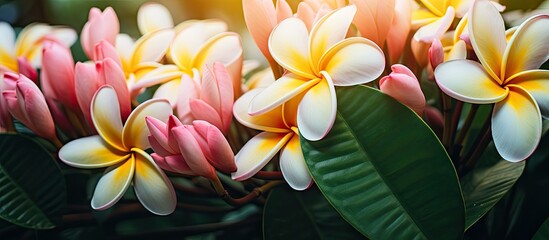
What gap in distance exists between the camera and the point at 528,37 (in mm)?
341

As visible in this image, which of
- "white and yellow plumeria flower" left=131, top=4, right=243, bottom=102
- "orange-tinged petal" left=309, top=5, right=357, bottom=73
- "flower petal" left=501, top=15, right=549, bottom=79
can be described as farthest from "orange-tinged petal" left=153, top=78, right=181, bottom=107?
"flower petal" left=501, top=15, right=549, bottom=79

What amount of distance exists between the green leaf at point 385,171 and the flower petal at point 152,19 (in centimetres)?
23

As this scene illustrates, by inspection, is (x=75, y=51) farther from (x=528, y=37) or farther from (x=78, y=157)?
(x=528, y=37)

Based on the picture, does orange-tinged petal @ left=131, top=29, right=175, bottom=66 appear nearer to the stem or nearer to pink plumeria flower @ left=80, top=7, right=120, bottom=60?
pink plumeria flower @ left=80, top=7, right=120, bottom=60

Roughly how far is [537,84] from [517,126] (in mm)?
30

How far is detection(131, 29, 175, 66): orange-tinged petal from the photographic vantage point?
0.46m

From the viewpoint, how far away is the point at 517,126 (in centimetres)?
32

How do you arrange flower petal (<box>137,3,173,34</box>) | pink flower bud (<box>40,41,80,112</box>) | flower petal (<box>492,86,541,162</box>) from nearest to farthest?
1. flower petal (<box>492,86,541,162</box>)
2. pink flower bud (<box>40,41,80,112</box>)
3. flower petal (<box>137,3,173,34</box>)

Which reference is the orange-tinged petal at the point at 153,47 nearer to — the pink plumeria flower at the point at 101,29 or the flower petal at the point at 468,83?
the pink plumeria flower at the point at 101,29

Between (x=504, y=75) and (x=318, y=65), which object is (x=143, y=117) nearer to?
(x=318, y=65)

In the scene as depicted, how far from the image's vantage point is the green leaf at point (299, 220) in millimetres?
393

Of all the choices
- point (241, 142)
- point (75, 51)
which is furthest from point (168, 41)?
point (75, 51)

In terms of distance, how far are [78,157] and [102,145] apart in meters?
0.02

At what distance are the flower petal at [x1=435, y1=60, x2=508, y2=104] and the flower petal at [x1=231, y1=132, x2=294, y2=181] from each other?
9cm
